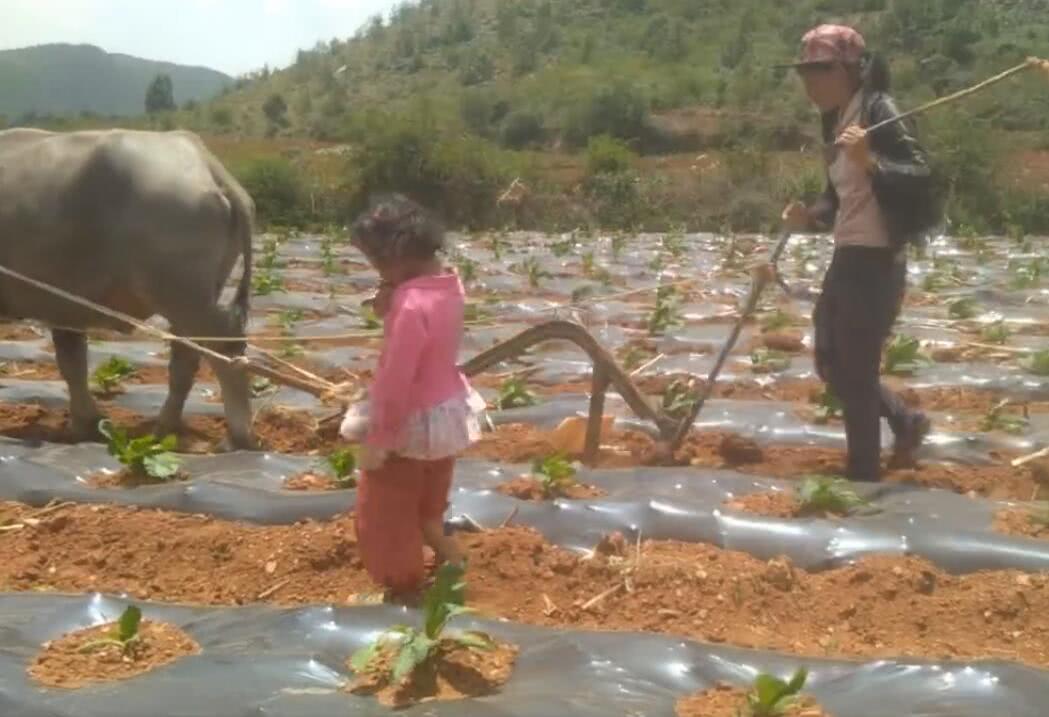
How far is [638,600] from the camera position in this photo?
417 centimetres

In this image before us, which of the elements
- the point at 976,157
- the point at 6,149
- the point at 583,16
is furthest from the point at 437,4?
the point at 6,149

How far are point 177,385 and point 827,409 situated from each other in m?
3.41

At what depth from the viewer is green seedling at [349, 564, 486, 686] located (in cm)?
322

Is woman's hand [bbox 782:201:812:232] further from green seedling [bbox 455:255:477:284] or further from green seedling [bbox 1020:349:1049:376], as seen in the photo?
green seedling [bbox 455:255:477:284]

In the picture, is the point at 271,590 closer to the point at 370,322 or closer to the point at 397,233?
the point at 397,233

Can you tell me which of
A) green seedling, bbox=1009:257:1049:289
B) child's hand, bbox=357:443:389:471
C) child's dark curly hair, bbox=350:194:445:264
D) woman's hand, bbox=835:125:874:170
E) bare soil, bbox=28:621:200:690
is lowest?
bare soil, bbox=28:621:200:690

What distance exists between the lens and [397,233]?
154 inches

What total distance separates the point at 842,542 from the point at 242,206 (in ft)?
12.7

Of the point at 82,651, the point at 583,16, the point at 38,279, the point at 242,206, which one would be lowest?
the point at 82,651

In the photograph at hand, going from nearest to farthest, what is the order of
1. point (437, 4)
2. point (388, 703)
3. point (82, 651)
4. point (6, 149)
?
point (388, 703)
point (82, 651)
point (6, 149)
point (437, 4)

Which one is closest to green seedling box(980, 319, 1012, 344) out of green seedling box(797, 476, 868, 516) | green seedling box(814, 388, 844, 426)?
green seedling box(814, 388, 844, 426)

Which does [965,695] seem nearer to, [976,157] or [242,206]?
[242,206]

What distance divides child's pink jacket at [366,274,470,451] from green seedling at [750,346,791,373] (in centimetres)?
482

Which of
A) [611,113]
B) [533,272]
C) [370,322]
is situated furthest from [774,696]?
[611,113]
